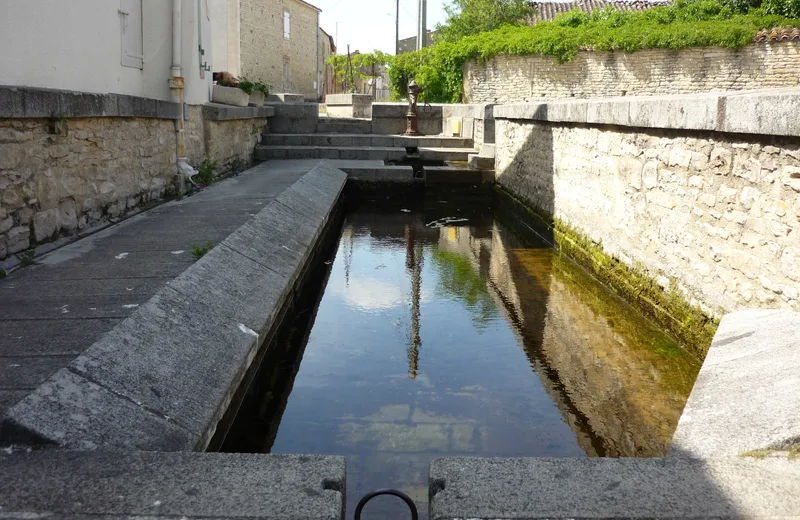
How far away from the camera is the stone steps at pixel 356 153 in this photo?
1379cm

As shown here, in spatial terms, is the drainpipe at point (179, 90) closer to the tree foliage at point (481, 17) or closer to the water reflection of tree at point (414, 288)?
the water reflection of tree at point (414, 288)

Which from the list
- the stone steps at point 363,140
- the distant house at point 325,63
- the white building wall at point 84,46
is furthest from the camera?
the distant house at point 325,63

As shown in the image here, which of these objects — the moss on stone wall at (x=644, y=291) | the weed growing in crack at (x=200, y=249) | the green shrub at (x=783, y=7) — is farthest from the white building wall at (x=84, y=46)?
the green shrub at (x=783, y=7)

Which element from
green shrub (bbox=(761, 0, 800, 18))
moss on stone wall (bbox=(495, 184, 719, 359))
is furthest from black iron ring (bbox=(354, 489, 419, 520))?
green shrub (bbox=(761, 0, 800, 18))

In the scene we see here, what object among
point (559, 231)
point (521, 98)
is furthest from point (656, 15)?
point (559, 231)

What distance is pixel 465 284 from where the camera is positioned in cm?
711

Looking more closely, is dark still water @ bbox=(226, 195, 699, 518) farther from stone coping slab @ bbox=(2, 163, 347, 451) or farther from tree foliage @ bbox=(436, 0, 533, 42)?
tree foliage @ bbox=(436, 0, 533, 42)

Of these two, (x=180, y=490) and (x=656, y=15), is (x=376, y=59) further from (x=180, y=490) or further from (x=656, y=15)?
(x=180, y=490)

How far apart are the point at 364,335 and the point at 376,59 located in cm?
3189

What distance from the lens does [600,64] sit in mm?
20172

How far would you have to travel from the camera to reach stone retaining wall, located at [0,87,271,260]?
15.9 ft

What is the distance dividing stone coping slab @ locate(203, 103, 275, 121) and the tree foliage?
17.2m

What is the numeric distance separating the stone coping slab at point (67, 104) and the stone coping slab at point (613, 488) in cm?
384

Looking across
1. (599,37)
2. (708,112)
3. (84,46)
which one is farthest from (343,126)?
(708,112)
